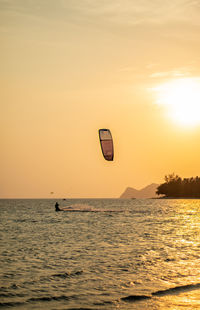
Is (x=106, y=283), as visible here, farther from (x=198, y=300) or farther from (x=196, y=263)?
(x=196, y=263)

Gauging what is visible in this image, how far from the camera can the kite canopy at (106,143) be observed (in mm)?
40306

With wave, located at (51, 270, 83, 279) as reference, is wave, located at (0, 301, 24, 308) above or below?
above

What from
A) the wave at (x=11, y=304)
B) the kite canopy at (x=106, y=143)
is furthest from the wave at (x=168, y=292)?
the kite canopy at (x=106, y=143)

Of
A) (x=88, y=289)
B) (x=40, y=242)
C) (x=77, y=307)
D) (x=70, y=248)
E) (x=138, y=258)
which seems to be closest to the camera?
(x=77, y=307)

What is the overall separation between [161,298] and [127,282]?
2.75 meters

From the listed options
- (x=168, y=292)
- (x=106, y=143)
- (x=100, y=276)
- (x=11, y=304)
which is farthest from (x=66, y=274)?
(x=106, y=143)

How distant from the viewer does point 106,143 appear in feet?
134

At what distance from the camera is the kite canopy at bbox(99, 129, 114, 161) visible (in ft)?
132

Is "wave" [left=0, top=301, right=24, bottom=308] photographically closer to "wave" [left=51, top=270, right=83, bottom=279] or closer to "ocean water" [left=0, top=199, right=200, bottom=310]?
"ocean water" [left=0, top=199, right=200, bottom=310]

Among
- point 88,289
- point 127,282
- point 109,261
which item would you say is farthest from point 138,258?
point 88,289

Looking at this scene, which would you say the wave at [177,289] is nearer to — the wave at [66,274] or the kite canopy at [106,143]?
the wave at [66,274]

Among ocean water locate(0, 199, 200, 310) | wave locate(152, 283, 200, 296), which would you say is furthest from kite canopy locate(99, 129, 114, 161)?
wave locate(152, 283, 200, 296)

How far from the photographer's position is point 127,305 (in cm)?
1291

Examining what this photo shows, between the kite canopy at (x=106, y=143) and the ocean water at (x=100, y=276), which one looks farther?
the kite canopy at (x=106, y=143)
